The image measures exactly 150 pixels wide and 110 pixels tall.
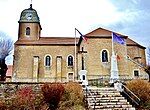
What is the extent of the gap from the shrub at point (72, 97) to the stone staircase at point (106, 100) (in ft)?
1.82

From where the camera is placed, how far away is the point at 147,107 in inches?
468

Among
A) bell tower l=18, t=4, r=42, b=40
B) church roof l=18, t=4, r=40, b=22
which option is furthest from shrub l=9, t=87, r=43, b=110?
church roof l=18, t=4, r=40, b=22

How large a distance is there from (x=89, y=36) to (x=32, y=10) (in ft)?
59.7

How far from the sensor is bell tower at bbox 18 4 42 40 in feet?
140

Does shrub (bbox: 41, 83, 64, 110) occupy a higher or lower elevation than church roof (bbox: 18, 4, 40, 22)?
lower

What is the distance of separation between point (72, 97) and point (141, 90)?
4875 mm

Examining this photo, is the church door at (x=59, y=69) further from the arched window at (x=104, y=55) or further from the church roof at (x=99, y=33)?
the arched window at (x=104, y=55)

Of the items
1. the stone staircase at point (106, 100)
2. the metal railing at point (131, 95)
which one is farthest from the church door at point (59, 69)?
the metal railing at point (131, 95)

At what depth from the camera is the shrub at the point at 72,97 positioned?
37.5 feet

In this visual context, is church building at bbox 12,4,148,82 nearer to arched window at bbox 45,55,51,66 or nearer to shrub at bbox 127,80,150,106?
arched window at bbox 45,55,51,66

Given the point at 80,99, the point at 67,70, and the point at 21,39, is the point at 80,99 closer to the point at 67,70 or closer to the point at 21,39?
the point at 67,70

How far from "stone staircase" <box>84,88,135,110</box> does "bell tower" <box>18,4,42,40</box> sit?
103 feet

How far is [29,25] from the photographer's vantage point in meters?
43.2

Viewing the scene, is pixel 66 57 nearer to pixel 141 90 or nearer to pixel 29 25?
pixel 29 25
